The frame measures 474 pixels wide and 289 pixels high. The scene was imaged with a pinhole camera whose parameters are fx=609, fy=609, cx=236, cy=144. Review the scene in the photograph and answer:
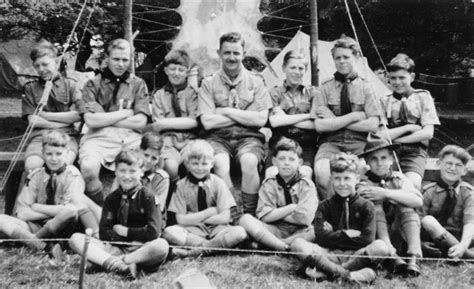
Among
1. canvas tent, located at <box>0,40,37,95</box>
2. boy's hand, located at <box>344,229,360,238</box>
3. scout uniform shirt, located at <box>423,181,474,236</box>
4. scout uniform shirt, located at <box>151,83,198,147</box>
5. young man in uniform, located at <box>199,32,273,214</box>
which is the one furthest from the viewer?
canvas tent, located at <box>0,40,37,95</box>

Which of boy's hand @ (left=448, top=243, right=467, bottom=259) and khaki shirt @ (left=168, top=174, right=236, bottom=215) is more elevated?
khaki shirt @ (left=168, top=174, right=236, bottom=215)

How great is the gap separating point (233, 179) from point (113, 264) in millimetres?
1457

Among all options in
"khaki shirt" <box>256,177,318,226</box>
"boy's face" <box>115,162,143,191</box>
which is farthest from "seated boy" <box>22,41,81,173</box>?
"khaki shirt" <box>256,177,318,226</box>

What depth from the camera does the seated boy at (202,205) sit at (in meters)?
4.13

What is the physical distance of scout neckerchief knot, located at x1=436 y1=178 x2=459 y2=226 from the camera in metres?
4.36

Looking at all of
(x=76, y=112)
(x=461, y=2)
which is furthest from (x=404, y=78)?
(x=461, y=2)

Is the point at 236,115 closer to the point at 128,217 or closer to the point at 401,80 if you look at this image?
the point at 128,217

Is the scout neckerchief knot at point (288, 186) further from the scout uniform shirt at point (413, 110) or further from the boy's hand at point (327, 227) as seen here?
the scout uniform shirt at point (413, 110)

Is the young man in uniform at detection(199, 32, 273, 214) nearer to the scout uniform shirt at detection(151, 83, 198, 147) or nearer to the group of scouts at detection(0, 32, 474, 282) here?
the group of scouts at detection(0, 32, 474, 282)

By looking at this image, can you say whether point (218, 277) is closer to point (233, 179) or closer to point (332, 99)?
point (233, 179)

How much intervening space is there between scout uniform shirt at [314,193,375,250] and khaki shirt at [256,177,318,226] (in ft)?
1.00

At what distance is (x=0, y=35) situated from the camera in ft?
45.2

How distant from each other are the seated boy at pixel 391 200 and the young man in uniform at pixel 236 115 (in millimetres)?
839

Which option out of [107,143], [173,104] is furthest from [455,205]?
[107,143]
